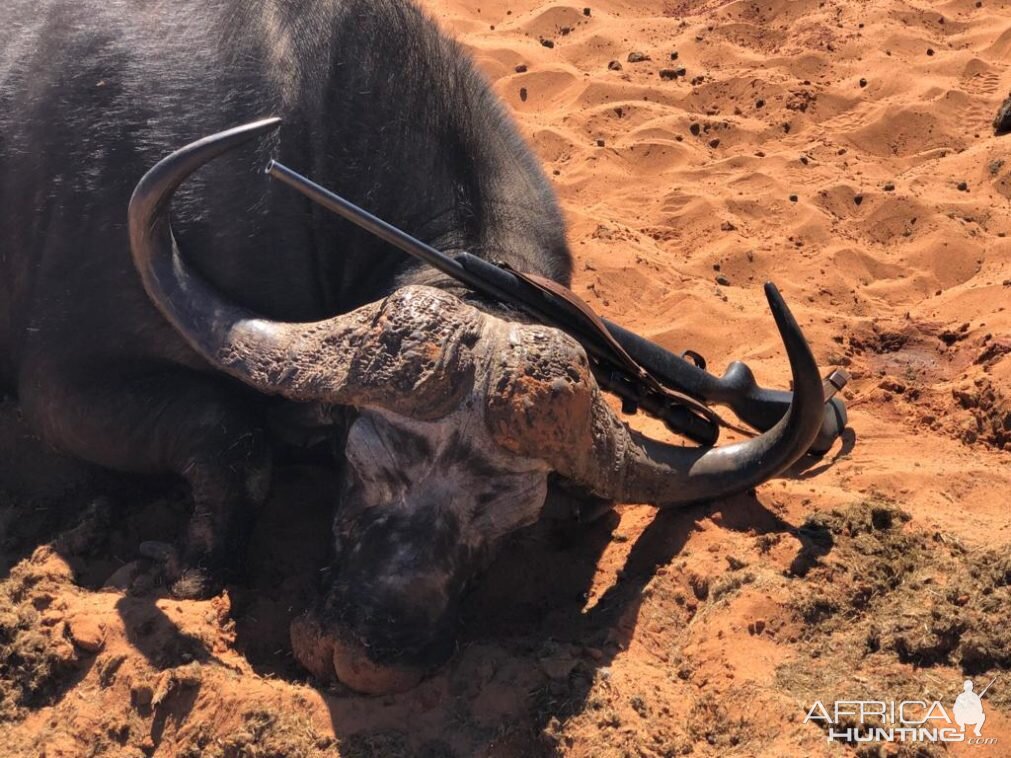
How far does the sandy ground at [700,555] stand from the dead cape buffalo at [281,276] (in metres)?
0.25

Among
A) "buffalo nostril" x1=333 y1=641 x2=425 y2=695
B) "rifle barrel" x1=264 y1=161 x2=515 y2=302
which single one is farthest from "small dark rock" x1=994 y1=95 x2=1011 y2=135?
"buffalo nostril" x1=333 y1=641 x2=425 y2=695

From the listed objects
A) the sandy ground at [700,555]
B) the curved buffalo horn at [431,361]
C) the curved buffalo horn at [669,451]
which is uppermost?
the curved buffalo horn at [431,361]

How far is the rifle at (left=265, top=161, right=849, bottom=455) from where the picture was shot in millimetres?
3672

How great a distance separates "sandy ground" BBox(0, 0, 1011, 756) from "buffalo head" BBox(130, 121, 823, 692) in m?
0.25

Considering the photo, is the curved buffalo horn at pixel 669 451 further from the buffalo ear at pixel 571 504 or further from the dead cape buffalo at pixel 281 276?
the buffalo ear at pixel 571 504

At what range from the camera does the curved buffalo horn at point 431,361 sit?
324 centimetres

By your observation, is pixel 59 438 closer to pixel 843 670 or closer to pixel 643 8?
pixel 843 670

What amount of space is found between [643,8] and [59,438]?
727cm

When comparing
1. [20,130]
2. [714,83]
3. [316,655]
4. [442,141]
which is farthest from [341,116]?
[714,83]

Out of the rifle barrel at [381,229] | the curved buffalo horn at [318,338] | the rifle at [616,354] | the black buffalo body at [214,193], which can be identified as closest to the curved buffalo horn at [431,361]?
the curved buffalo horn at [318,338]

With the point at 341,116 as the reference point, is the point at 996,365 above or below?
below

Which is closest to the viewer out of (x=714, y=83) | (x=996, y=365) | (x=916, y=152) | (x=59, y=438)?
(x=59, y=438)

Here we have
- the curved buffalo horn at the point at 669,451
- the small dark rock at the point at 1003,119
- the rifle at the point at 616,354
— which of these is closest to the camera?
the curved buffalo horn at the point at 669,451

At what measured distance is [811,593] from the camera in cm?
376
